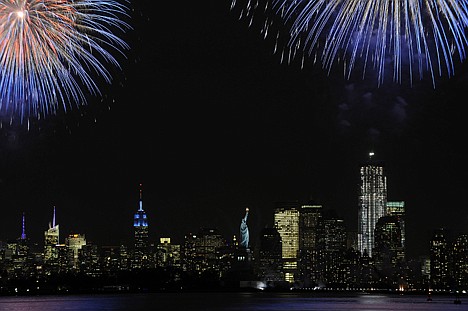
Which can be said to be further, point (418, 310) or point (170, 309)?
point (418, 310)

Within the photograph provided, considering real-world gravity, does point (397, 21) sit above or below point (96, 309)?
above

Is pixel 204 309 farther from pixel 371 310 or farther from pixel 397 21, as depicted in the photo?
pixel 397 21

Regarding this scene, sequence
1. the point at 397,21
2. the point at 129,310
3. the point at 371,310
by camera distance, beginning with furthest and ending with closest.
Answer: the point at 371,310, the point at 129,310, the point at 397,21

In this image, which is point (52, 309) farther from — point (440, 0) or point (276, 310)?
point (440, 0)

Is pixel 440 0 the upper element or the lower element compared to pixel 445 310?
upper

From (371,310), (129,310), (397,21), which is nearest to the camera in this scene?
(397,21)

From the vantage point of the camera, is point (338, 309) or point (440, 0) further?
point (338, 309)

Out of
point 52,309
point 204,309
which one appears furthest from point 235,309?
point 52,309

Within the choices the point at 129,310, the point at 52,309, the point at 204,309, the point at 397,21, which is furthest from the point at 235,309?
the point at 397,21

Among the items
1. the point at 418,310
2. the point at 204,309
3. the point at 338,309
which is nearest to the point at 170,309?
the point at 204,309
